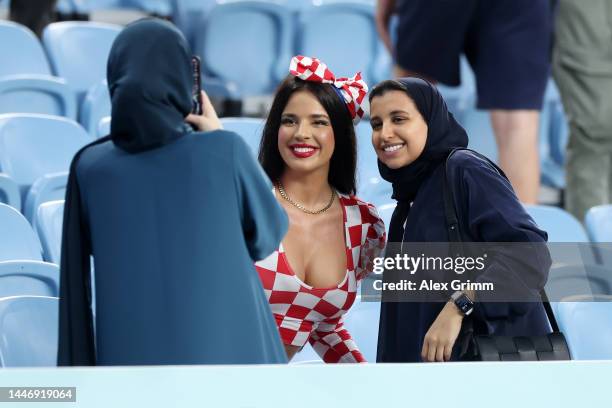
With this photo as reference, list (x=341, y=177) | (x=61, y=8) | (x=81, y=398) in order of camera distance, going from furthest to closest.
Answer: (x=61, y=8), (x=341, y=177), (x=81, y=398)

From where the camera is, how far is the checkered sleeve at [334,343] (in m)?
2.51

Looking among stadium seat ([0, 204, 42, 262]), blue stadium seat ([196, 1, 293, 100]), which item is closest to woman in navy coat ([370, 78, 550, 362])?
stadium seat ([0, 204, 42, 262])

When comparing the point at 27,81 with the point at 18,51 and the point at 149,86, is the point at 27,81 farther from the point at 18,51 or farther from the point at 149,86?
the point at 149,86

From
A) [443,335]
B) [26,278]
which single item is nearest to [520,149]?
[26,278]

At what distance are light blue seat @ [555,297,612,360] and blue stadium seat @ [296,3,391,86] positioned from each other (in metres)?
2.58

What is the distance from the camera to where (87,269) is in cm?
197

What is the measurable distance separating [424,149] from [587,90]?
6.99ft

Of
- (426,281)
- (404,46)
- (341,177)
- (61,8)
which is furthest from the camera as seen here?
(61,8)

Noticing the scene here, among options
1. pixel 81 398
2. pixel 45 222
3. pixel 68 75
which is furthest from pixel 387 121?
pixel 68 75

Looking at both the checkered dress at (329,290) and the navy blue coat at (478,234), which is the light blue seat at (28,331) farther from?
the navy blue coat at (478,234)

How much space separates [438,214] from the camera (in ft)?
7.33

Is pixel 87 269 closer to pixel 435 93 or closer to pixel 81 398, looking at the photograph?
pixel 81 398

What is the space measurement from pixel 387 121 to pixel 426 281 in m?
0.31

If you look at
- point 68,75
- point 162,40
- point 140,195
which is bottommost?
point 68,75
